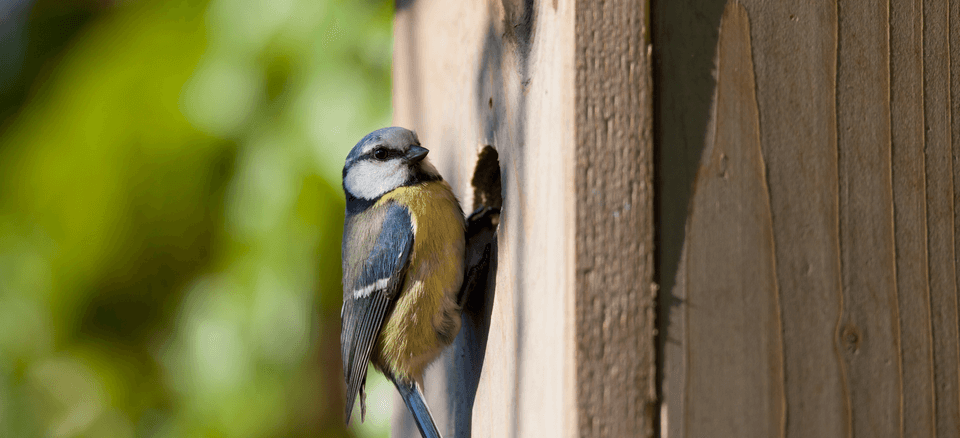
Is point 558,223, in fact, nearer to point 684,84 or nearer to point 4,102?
point 684,84

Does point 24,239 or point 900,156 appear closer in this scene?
point 900,156

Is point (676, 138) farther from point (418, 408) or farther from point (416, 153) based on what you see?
point (418, 408)

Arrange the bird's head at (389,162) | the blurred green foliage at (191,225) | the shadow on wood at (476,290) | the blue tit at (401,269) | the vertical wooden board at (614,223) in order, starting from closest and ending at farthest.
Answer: the vertical wooden board at (614,223) < the shadow on wood at (476,290) < the blue tit at (401,269) < the bird's head at (389,162) < the blurred green foliage at (191,225)

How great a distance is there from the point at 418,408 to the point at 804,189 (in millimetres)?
895

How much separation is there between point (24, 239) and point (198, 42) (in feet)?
2.66

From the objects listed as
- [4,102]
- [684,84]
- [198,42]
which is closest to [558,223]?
[684,84]

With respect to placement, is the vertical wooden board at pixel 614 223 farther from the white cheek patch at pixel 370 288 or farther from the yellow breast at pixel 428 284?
the white cheek patch at pixel 370 288

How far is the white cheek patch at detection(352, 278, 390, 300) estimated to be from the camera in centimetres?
147

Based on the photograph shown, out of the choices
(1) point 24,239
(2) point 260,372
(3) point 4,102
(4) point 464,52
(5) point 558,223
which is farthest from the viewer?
(3) point 4,102

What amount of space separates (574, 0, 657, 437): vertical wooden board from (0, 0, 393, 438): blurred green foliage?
4.10 feet

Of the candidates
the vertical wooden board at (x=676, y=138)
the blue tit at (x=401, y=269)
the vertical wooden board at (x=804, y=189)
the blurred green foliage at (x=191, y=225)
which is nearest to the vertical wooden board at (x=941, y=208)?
the vertical wooden board at (x=804, y=189)

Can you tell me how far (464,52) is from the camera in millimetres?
1407

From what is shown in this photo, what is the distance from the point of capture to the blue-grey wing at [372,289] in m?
Answer: 1.45

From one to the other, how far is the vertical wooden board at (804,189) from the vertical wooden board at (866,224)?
0.02 meters
